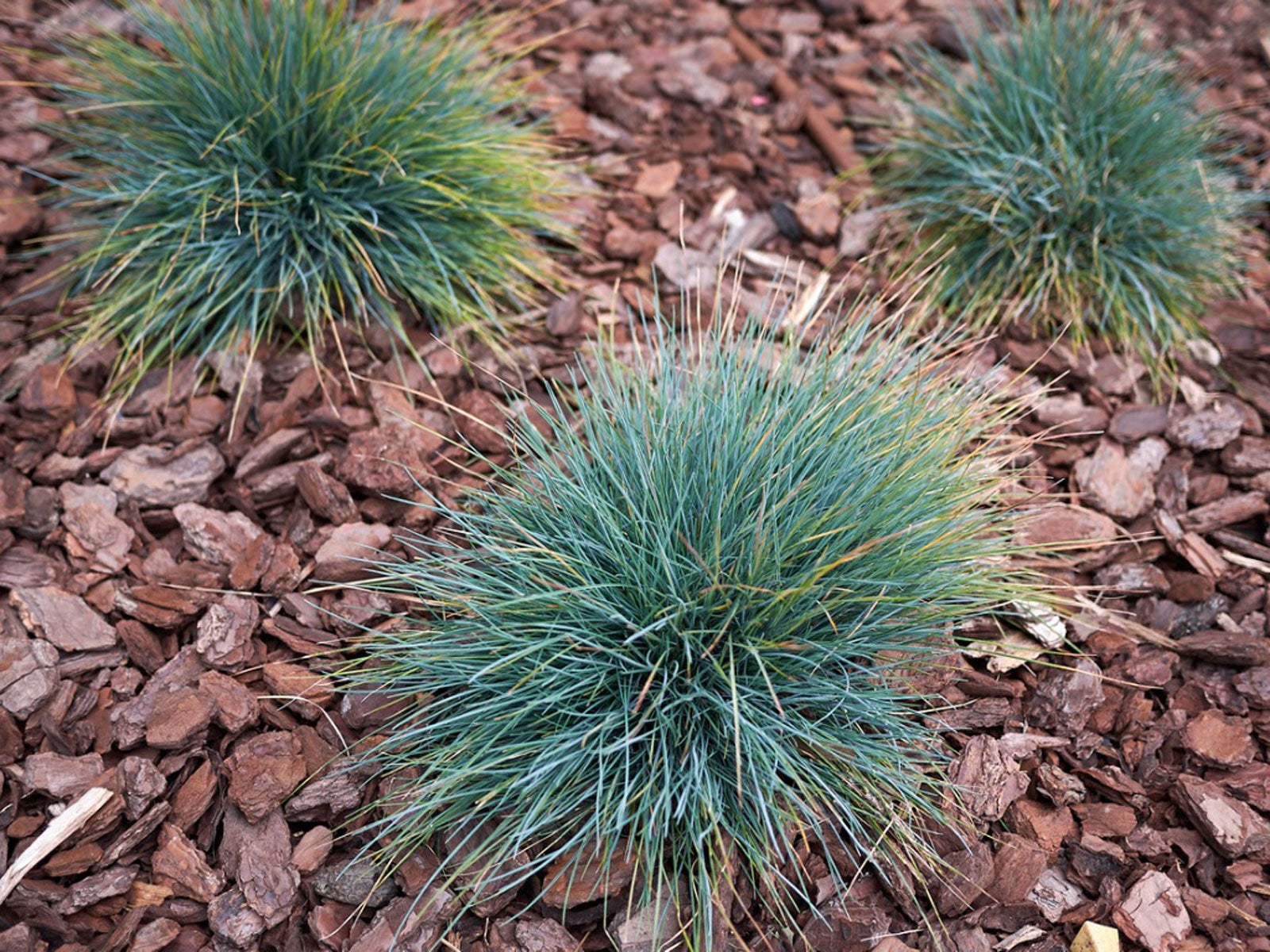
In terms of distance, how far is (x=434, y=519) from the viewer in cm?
258

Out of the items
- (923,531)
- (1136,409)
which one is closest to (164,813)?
(923,531)

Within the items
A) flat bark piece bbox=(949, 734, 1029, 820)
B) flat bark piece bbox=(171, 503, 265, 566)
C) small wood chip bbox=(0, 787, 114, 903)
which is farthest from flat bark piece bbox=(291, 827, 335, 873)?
flat bark piece bbox=(949, 734, 1029, 820)

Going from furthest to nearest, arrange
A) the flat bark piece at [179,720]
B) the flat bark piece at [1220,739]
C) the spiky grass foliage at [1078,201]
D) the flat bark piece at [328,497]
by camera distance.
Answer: the spiky grass foliage at [1078,201] → the flat bark piece at [328,497] → the flat bark piece at [1220,739] → the flat bark piece at [179,720]

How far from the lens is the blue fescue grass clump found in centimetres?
195

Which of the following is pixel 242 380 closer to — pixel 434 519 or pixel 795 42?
pixel 434 519

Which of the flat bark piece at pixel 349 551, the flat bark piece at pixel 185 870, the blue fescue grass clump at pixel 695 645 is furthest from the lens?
the flat bark piece at pixel 349 551

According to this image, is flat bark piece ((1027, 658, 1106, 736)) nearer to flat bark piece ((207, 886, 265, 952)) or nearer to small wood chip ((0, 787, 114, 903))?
flat bark piece ((207, 886, 265, 952))

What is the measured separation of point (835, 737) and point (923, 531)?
0.45 meters

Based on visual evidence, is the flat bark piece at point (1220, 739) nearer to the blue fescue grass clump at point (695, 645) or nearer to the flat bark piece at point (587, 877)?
the blue fescue grass clump at point (695, 645)

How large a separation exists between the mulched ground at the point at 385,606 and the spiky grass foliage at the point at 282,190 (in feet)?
0.52

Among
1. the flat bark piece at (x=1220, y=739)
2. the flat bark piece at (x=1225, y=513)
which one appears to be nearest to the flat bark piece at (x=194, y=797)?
the flat bark piece at (x=1220, y=739)

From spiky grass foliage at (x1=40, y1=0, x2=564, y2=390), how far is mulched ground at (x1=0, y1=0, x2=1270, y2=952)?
16 centimetres

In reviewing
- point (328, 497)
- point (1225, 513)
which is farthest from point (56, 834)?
point (1225, 513)

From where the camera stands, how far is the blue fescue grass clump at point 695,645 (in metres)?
1.95
